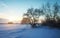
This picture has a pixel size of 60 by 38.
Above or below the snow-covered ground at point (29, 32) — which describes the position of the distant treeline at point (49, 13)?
above

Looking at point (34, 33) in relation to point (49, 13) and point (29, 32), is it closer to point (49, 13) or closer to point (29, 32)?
point (29, 32)

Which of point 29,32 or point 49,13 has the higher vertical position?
→ point 49,13

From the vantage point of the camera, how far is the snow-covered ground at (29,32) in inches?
79.8

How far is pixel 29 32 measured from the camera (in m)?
2.05

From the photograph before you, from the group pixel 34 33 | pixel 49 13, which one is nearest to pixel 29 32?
pixel 34 33

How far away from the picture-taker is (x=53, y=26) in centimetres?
209

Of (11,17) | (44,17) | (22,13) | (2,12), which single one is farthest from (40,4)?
(2,12)

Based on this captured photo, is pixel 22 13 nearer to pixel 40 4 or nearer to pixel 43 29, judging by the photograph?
pixel 40 4

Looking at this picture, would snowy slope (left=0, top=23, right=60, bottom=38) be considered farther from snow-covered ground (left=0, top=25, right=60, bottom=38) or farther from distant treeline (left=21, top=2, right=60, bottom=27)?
distant treeline (left=21, top=2, right=60, bottom=27)

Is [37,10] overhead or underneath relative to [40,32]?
overhead

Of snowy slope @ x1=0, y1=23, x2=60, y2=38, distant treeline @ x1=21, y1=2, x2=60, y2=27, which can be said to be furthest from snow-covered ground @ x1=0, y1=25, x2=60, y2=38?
distant treeline @ x1=21, y1=2, x2=60, y2=27

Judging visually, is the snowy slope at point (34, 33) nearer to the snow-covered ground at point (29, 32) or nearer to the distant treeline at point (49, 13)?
the snow-covered ground at point (29, 32)

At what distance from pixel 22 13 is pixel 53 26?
80 cm

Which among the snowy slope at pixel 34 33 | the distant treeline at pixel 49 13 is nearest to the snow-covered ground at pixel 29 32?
the snowy slope at pixel 34 33
